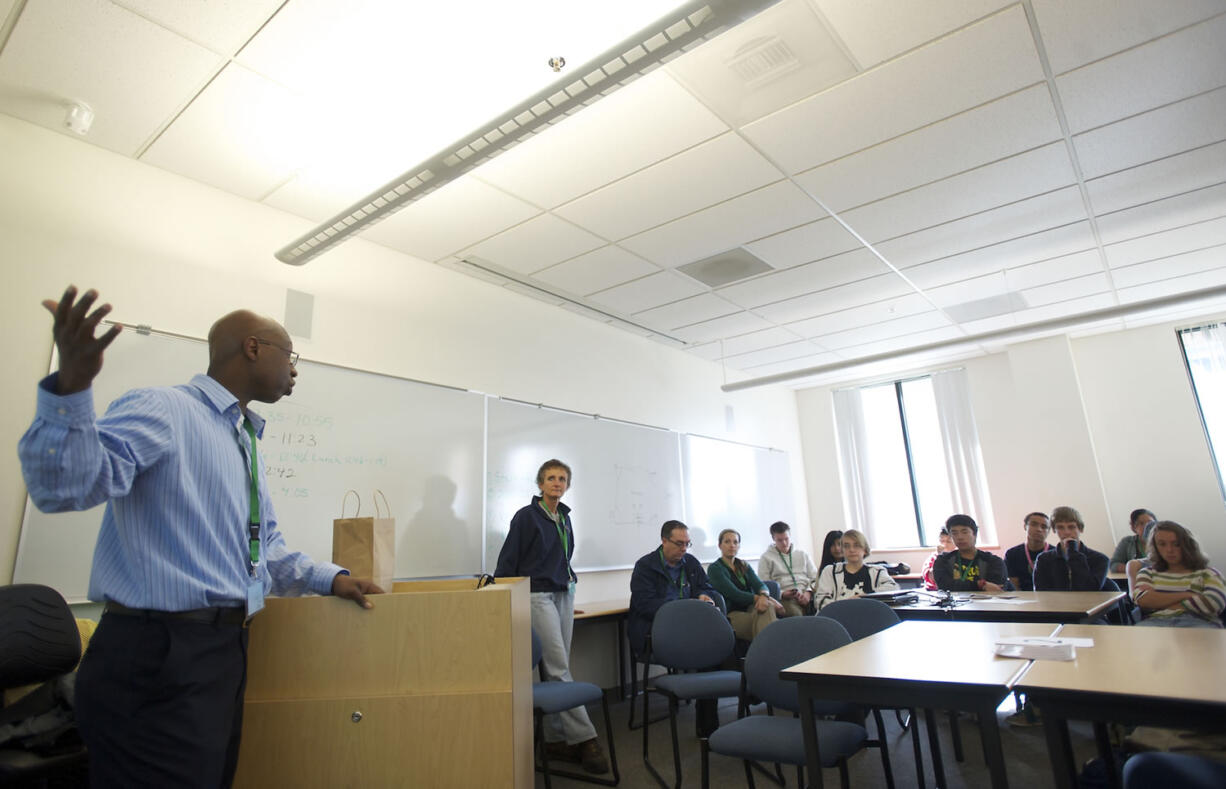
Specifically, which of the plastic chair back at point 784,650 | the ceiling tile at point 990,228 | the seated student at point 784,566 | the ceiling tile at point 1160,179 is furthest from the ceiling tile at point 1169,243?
the plastic chair back at point 784,650

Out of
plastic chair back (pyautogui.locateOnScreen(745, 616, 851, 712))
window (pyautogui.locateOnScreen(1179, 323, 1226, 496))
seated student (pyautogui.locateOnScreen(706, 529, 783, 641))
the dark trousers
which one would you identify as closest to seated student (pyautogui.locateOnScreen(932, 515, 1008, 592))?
seated student (pyautogui.locateOnScreen(706, 529, 783, 641))

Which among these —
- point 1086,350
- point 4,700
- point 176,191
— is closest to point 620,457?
point 176,191

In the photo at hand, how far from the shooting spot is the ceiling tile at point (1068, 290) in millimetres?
5188

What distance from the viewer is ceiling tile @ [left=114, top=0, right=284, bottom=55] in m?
2.17

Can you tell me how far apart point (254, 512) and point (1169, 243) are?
5.77m

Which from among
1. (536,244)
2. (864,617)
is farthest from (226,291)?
(864,617)

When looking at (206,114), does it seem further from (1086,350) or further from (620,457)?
(1086,350)

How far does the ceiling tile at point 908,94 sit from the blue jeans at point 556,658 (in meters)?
2.62

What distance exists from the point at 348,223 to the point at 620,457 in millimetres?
2887

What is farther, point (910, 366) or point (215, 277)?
point (910, 366)

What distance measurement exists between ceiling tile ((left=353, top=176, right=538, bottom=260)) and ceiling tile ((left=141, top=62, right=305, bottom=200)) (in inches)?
25.2

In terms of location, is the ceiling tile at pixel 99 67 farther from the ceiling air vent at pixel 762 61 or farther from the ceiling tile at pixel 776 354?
the ceiling tile at pixel 776 354

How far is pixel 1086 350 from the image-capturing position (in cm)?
668

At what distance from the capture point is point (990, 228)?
4.15 meters
